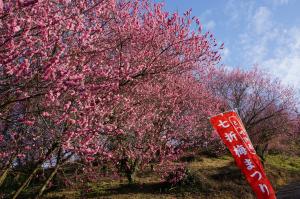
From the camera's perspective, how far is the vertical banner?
8.26 metres

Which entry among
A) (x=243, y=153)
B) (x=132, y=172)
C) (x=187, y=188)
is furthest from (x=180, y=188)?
(x=243, y=153)

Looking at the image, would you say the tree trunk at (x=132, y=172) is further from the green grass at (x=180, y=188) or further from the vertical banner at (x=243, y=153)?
the vertical banner at (x=243, y=153)

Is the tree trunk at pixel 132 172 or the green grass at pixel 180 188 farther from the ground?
the tree trunk at pixel 132 172

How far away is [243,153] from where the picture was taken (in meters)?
8.59

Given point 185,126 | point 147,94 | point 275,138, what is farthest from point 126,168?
point 275,138

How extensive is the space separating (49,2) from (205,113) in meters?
13.9

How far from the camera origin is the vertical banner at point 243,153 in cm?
826

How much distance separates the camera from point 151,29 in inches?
404

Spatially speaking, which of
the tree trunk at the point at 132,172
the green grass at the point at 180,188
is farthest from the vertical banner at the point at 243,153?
the tree trunk at the point at 132,172

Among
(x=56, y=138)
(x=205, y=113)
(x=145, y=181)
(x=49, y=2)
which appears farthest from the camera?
(x=205, y=113)

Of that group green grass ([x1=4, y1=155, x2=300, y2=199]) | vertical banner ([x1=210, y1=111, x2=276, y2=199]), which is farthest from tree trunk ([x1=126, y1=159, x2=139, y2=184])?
vertical banner ([x1=210, y1=111, x2=276, y2=199])

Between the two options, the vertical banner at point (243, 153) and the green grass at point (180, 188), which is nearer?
the vertical banner at point (243, 153)

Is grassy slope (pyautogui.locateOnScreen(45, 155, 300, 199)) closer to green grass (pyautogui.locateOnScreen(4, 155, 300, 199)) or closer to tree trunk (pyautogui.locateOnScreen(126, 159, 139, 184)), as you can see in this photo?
green grass (pyautogui.locateOnScreen(4, 155, 300, 199))

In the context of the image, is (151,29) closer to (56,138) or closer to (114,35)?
(114,35)
